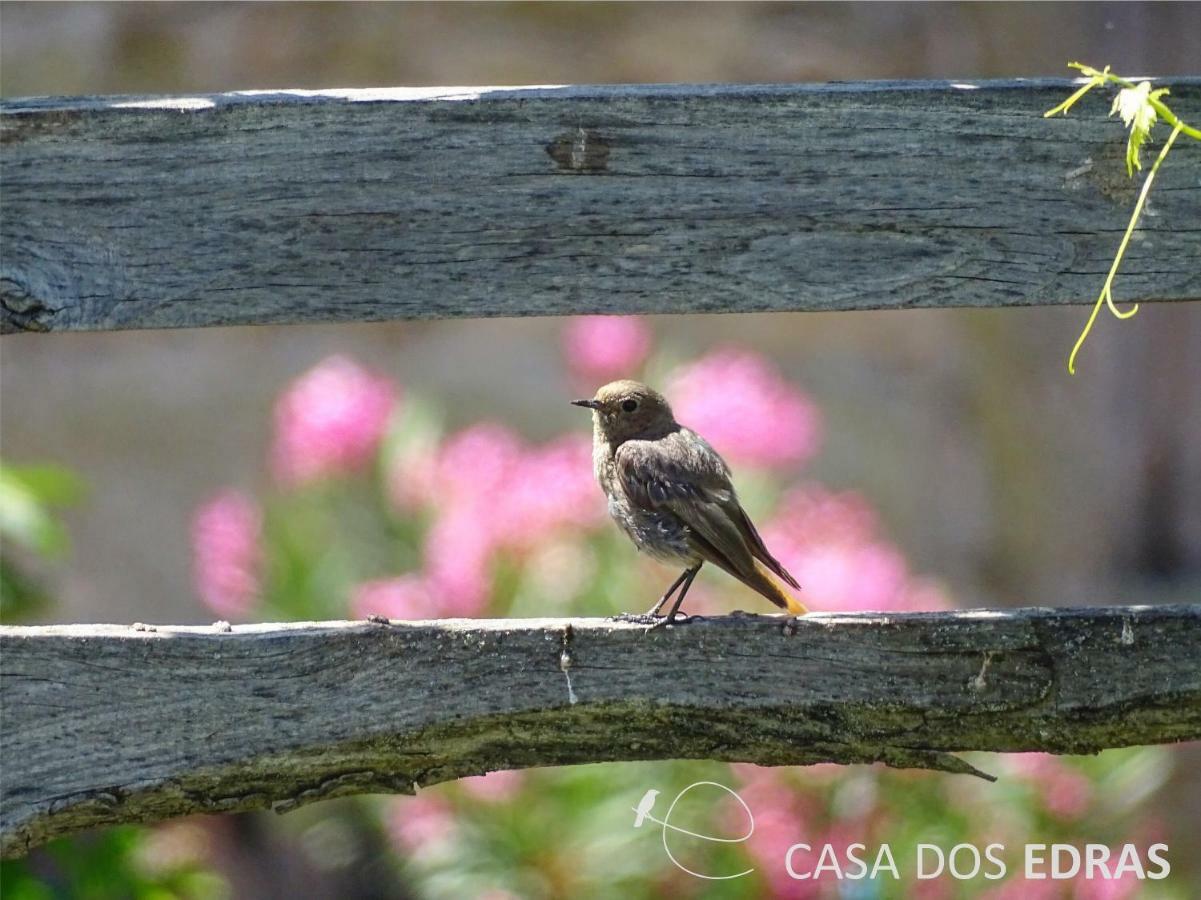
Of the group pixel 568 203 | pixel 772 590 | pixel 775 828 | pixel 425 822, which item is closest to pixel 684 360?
pixel 425 822

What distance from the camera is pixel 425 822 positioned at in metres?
4.55

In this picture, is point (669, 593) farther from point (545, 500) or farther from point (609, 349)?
point (545, 500)

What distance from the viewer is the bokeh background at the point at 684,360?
662cm

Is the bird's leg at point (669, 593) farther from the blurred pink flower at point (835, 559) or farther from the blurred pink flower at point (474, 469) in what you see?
the blurred pink flower at point (474, 469)

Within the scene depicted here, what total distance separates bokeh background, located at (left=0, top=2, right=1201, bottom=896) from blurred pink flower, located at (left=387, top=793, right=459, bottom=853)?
1339mm

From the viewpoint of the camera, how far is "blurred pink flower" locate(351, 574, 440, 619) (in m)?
4.27

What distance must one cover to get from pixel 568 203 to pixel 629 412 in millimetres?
1352

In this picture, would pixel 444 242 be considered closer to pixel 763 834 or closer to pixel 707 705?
pixel 707 705

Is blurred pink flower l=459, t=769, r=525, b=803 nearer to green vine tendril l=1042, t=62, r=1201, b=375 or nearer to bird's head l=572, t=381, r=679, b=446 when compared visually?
bird's head l=572, t=381, r=679, b=446

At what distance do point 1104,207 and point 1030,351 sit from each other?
5.07 meters

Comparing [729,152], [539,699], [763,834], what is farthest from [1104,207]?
[763,834]

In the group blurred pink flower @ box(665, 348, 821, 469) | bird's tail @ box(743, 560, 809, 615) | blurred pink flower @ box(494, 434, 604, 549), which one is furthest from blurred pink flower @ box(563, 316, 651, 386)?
bird's tail @ box(743, 560, 809, 615)

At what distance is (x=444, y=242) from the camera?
1.86m

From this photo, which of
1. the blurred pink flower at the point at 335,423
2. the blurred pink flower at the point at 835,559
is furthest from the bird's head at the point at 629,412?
the blurred pink flower at the point at 335,423
